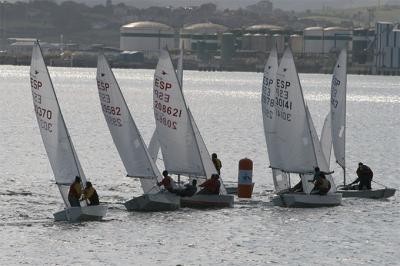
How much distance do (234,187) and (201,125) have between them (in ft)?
255

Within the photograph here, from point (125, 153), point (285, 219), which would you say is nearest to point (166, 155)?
point (125, 153)

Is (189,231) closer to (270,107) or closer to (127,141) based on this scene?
(127,141)

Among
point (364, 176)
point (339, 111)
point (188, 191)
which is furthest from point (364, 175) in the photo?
point (188, 191)

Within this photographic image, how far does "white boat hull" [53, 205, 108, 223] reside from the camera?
2023 inches

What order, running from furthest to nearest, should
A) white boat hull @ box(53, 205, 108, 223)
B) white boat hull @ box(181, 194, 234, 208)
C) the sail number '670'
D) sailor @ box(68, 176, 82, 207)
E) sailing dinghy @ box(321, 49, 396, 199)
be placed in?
sailing dinghy @ box(321, 49, 396, 199) → white boat hull @ box(181, 194, 234, 208) → the sail number '670' → white boat hull @ box(53, 205, 108, 223) → sailor @ box(68, 176, 82, 207)

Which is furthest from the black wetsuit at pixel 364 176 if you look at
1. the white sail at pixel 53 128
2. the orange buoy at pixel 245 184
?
the white sail at pixel 53 128

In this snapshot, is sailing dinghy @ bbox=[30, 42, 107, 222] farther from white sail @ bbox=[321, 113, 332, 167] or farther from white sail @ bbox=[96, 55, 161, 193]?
white sail @ bbox=[321, 113, 332, 167]

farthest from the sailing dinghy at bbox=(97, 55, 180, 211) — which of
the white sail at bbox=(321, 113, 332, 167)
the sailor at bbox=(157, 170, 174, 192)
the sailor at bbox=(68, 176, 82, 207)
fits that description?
the white sail at bbox=(321, 113, 332, 167)

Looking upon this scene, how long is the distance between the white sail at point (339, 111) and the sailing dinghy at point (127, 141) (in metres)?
13.4

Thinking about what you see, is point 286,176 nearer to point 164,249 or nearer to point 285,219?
point 285,219

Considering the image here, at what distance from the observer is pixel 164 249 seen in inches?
1912

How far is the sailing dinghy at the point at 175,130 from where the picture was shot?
57.9 m

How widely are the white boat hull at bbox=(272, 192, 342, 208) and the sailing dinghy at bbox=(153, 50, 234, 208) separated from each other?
2.34 meters

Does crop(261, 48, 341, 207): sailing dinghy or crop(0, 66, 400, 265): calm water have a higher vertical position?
crop(261, 48, 341, 207): sailing dinghy
